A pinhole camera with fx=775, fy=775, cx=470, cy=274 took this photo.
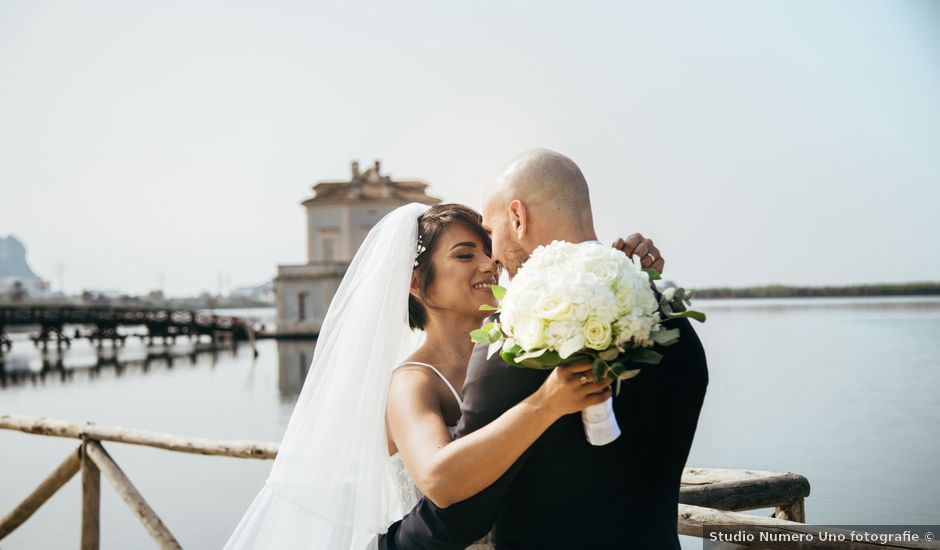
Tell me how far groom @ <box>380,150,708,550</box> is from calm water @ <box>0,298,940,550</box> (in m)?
5.18

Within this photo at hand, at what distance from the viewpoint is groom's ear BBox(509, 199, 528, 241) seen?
2.06 metres

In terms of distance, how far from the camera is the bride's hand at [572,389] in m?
1.70

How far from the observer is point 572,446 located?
1962 millimetres

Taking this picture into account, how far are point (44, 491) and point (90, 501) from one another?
1.50 feet

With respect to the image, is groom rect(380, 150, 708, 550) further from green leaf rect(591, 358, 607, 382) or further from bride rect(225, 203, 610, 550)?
bride rect(225, 203, 610, 550)

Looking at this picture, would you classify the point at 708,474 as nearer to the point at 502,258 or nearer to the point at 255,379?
the point at 502,258

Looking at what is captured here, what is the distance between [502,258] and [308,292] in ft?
183

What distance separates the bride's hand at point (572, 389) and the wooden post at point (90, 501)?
555cm

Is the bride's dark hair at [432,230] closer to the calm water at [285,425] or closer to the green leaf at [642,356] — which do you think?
the green leaf at [642,356]

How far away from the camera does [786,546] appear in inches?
121

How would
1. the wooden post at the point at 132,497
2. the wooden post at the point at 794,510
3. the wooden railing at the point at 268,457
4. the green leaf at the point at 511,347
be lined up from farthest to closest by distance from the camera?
the wooden post at the point at 132,497 → the wooden post at the point at 794,510 → the wooden railing at the point at 268,457 → the green leaf at the point at 511,347

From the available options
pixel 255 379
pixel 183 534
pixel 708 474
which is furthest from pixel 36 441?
pixel 708 474

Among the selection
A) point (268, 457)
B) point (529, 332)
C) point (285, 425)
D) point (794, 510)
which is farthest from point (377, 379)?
point (285, 425)

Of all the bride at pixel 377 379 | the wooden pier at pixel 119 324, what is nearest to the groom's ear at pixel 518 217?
the bride at pixel 377 379
